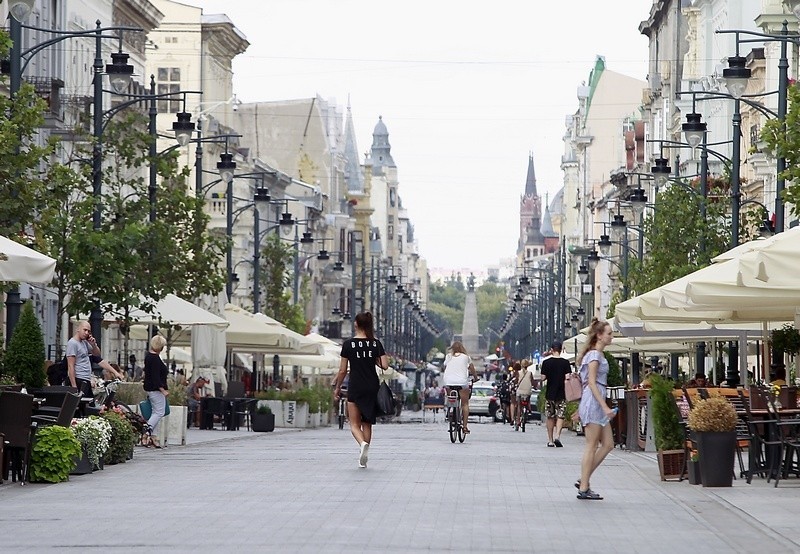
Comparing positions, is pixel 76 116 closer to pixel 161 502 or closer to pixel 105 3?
pixel 105 3

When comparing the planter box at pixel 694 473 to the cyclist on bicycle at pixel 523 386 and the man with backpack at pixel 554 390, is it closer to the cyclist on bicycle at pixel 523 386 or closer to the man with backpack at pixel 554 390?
the man with backpack at pixel 554 390

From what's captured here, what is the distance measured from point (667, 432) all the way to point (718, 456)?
1524mm

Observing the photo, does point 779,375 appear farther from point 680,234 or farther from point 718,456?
point 680,234

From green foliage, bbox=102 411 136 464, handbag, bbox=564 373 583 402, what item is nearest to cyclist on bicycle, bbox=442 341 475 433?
green foliage, bbox=102 411 136 464

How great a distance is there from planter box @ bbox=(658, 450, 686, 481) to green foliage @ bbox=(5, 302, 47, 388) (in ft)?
25.0

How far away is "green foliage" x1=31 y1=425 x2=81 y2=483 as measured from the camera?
64.6ft

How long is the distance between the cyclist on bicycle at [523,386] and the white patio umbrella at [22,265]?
89.5 ft

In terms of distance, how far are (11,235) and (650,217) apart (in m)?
31.5

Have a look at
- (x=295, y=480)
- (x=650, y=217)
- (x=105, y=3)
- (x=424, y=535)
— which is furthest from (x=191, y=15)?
(x=424, y=535)

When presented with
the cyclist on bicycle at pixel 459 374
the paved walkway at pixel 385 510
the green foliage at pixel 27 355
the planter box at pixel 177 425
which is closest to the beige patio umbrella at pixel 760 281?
the paved walkway at pixel 385 510

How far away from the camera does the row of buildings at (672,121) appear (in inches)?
2002

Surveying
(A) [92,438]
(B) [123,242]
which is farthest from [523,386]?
(A) [92,438]

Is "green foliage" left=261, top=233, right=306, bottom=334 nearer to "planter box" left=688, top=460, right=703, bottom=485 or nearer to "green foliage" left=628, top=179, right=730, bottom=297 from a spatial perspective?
"green foliage" left=628, top=179, right=730, bottom=297

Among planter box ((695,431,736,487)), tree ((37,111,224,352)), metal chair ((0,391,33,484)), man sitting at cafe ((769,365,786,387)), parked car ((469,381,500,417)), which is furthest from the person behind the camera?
parked car ((469,381,500,417))
